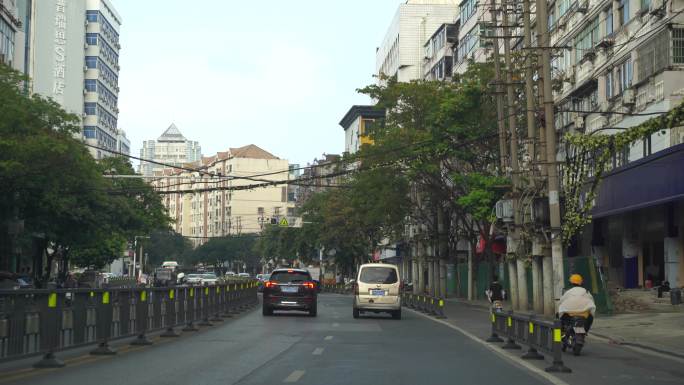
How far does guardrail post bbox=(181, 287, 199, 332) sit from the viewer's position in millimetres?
25106

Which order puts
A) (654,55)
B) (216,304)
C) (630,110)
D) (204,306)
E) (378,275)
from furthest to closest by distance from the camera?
(630,110), (654,55), (378,275), (216,304), (204,306)

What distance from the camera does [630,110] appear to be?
38094mm

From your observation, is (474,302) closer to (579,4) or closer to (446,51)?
(579,4)

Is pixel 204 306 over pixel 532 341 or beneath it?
over

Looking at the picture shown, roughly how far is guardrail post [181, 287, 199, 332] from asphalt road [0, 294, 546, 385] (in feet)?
1.90

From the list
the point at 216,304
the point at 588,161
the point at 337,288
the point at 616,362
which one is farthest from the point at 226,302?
the point at 337,288

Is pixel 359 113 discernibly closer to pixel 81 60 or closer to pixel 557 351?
pixel 81 60

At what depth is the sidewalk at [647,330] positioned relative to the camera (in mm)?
21203

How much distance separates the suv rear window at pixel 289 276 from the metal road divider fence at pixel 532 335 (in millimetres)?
11888

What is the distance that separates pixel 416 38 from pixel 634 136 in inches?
2854

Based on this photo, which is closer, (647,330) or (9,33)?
(647,330)

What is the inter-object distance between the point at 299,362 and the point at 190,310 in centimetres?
1059

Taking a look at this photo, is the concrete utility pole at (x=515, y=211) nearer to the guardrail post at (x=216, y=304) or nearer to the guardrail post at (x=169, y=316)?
the guardrail post at (x=216, y=304)

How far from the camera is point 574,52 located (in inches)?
1836
